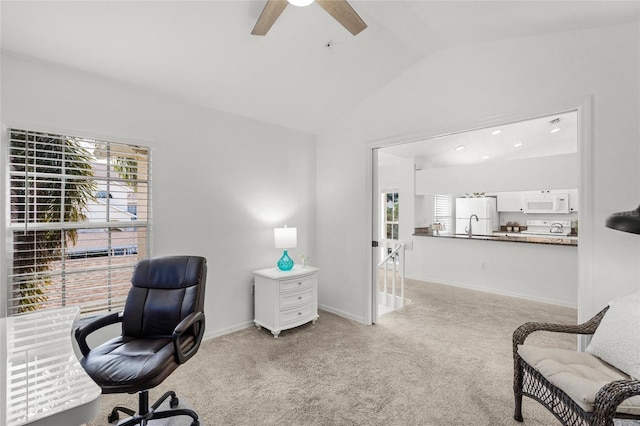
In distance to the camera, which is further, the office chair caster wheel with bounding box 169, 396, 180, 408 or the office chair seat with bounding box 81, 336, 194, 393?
the office chair caster wheel with bounding box 169, 396, 180, 408

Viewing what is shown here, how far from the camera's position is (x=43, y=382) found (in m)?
0.94

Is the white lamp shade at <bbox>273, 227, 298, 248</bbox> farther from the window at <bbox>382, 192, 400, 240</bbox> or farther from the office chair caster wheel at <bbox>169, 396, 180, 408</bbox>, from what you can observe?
the window at <bbox>382, 192, 400, 240</bbox>

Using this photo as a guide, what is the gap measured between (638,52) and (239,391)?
367 cm

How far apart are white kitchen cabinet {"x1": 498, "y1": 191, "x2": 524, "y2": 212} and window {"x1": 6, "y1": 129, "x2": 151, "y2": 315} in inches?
284

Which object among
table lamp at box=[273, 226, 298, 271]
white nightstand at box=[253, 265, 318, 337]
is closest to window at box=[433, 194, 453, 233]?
white nightstand at box=[253, 265, 318, 337]

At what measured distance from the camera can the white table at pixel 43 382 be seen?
0.78 metres

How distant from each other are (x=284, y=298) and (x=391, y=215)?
4.46 meters

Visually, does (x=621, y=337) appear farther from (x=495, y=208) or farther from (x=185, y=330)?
(x=495, y=208)

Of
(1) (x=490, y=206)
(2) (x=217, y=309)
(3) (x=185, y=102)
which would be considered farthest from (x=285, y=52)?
(1) (x=490, y=206)

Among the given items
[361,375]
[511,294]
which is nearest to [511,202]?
[511,294]

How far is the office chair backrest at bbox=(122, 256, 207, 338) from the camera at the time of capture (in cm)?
208

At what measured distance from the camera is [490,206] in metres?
6.67


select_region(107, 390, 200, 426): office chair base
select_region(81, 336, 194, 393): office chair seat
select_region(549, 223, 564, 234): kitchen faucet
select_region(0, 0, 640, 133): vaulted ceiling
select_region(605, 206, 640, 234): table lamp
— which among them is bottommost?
select_region(107, 390, 200, 426): office chair base

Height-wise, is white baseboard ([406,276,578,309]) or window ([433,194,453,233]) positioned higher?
window ([433,194,453,233])
